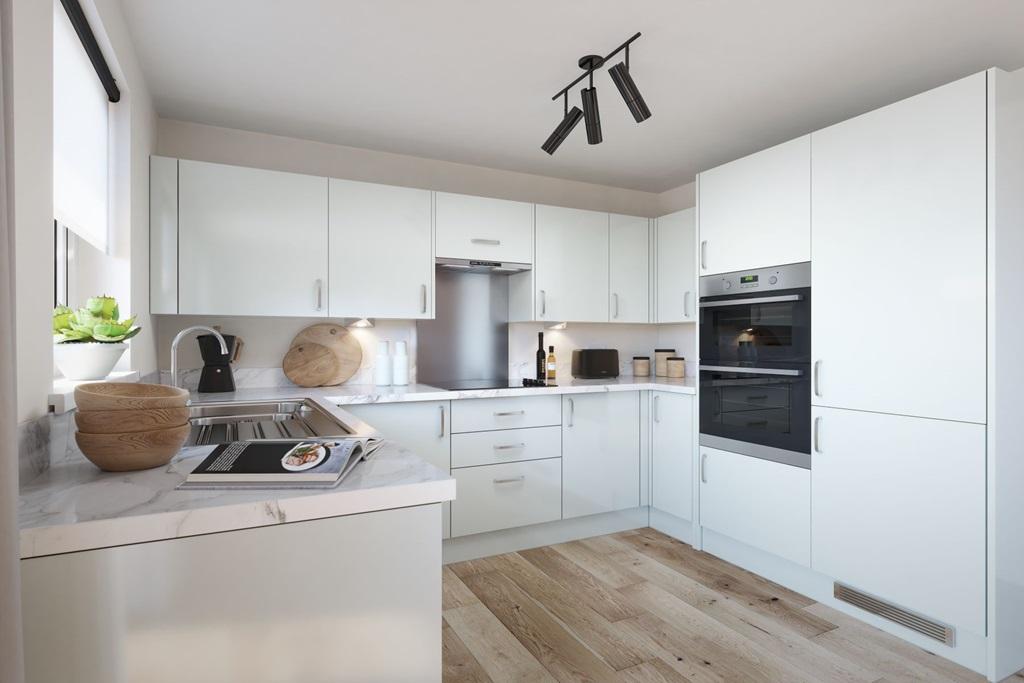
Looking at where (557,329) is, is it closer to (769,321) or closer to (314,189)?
(769,321)

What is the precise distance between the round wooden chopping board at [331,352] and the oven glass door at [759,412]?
203 centimetres

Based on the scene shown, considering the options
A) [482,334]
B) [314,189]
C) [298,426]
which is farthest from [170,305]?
[482,334]

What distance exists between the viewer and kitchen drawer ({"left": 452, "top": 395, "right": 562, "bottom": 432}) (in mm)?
3098

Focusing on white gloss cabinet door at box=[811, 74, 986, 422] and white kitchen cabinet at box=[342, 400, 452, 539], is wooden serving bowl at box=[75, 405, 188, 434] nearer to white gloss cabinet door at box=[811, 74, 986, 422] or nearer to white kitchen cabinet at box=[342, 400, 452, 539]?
white kitchen cabinet at box=[342, 400, 452, 539]

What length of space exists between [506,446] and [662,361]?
1.55 meters

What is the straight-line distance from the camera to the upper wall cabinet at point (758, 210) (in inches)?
105

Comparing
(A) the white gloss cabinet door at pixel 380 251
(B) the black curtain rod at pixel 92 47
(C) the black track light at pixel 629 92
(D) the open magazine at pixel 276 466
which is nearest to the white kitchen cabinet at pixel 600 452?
(A) the white gloss cabinet door at pixel 380 251

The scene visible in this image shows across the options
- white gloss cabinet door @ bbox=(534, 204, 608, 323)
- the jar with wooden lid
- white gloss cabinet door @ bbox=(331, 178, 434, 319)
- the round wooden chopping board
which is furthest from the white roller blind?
the jar with wooden lid

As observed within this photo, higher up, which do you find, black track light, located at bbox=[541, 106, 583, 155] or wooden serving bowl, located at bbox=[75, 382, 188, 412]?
black track light, located at bbox=[541, 106, 583, 155]

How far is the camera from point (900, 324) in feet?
7.45

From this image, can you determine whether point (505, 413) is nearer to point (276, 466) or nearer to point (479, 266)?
point (479, 266)

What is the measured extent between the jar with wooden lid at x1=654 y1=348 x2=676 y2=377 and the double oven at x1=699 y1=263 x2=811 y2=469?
2.88 ft

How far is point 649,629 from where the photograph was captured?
7.84 feet

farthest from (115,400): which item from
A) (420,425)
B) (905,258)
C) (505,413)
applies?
(905,258)
